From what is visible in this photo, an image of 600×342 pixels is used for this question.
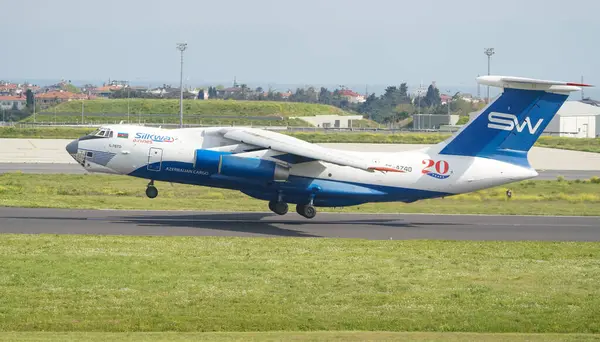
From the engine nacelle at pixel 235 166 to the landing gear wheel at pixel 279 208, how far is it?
1.59 meters

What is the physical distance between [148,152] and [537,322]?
16563mm

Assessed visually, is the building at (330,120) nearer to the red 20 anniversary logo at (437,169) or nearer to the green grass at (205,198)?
the green grass at (205,198)

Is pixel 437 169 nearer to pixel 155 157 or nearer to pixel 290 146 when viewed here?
pixel 290 146

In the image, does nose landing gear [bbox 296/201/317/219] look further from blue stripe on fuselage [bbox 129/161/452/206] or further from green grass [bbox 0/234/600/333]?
green grass [bbox 0/234/600/333]

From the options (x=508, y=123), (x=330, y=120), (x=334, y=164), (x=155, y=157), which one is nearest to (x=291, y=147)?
(x=334, y=164)

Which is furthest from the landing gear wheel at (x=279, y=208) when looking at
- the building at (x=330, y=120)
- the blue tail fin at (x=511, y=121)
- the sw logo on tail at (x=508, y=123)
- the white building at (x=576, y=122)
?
the building at (x=330, y=120)

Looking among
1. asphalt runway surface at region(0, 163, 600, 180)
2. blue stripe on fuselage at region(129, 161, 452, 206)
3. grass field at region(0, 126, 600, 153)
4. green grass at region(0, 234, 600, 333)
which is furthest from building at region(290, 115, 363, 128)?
green grass at region(0, 234, 600, 333)

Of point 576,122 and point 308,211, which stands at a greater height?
point 576,122

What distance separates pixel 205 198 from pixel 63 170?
16.0 m

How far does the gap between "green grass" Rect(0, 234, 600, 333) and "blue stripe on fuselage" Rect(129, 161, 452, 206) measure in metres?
4.61

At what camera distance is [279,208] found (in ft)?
100

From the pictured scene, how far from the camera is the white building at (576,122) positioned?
11056cm

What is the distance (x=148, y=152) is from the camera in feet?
96.4

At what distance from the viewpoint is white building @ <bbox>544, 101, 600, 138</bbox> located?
110562 mm
